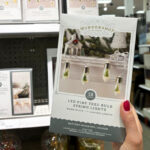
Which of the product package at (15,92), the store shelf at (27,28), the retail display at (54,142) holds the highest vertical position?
the store shelf at (27,28)

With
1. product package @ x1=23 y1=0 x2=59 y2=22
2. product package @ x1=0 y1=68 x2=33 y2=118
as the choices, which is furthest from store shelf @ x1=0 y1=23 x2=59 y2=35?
product package @ x1=0 y1=68 x2=33 y2=118

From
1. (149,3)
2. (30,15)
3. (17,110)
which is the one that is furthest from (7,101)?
(149,3)

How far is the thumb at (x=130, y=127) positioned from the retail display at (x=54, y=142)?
1.28 feet

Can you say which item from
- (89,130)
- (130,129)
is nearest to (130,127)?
(130,129)

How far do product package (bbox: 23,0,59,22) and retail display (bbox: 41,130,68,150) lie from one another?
54 centimetres

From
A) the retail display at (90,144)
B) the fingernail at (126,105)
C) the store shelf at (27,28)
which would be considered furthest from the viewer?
the retail display at (90,144)

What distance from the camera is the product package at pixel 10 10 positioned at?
35.1 inches

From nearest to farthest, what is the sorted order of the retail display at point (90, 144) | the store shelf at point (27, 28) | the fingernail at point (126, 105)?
1. the fingernail at point (126, 105)
2. the store shelf at point (27, 28)
3. the retail display at point (90, 144)

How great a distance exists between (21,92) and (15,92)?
0.02 meters

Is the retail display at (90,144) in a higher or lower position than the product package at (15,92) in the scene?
lower

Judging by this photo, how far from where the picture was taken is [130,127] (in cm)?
72

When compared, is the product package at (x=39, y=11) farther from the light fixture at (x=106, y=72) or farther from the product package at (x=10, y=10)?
the light fixture at (x=106, y=72)

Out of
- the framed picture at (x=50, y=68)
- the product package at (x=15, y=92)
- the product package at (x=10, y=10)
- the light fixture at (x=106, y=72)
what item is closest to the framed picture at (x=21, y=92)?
the product package at (x=15, y=92)

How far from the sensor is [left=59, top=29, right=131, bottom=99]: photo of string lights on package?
707mm
